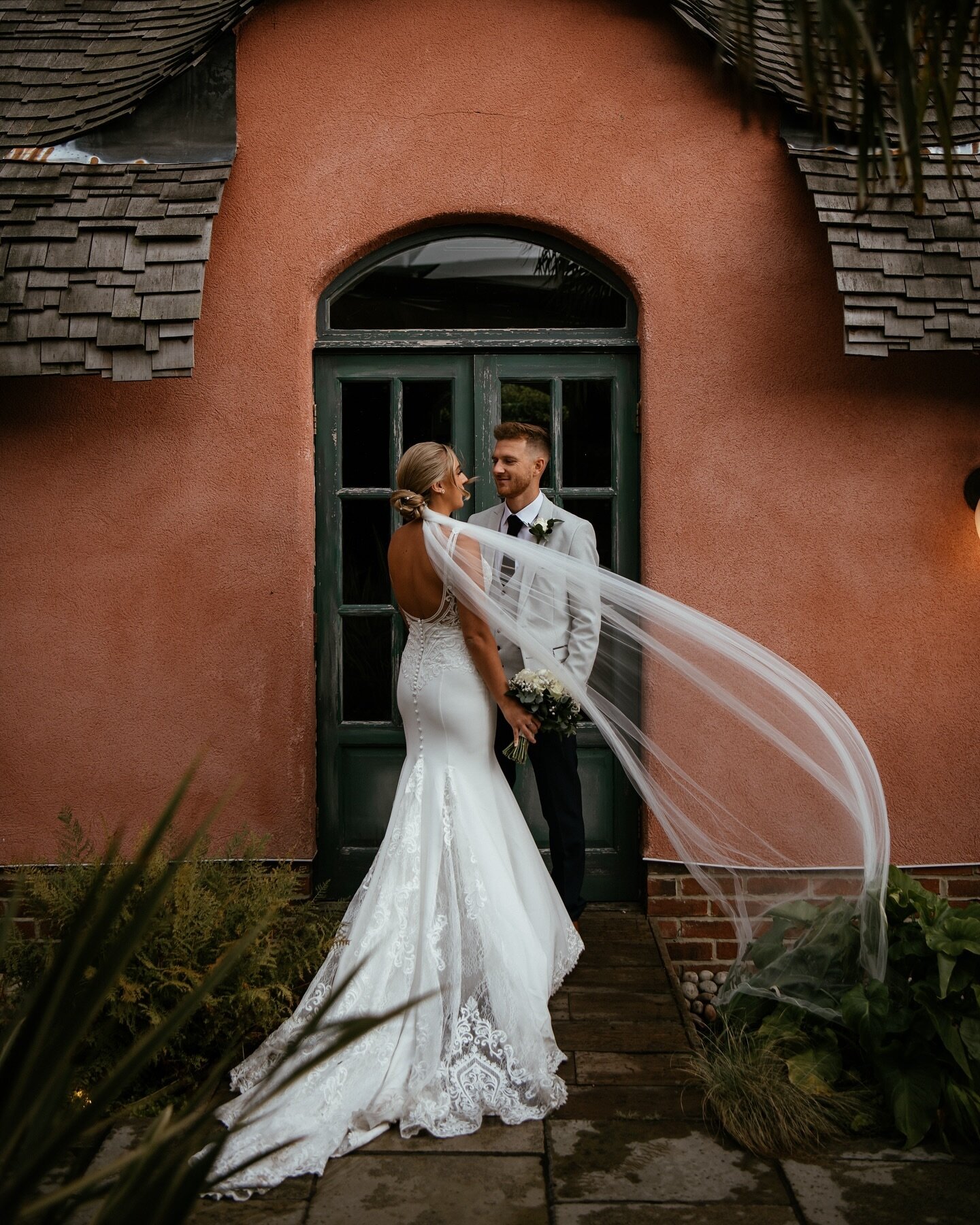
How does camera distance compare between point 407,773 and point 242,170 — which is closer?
point 407,773

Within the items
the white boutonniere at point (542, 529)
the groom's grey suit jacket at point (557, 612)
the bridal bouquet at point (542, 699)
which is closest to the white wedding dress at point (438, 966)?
the bridal bouquet at point (542, 699)

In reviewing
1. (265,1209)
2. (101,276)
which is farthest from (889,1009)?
(101,276)

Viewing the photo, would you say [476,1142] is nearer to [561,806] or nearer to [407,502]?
[561,806]

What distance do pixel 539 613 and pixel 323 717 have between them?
151cm

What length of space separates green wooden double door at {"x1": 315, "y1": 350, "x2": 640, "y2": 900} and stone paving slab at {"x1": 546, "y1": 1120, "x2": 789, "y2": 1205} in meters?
1.85

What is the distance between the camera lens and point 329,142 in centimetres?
488

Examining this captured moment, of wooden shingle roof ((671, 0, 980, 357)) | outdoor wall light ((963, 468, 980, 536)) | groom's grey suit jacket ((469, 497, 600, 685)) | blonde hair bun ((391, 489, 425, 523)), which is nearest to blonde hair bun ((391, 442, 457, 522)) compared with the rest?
blonde hair bun ((391, 489, 425, 523))

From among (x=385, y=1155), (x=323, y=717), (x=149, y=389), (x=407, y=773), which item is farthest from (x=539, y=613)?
(x=149, y=389)

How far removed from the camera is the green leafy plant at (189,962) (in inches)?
141

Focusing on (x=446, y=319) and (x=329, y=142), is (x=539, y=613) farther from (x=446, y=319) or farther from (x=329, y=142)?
(x=329, y=142)

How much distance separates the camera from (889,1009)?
345cm

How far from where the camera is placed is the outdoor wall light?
4.76 metres

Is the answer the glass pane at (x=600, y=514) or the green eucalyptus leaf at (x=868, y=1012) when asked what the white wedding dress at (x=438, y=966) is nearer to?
the green eucalyptus leaf at (x=868, y=1012)

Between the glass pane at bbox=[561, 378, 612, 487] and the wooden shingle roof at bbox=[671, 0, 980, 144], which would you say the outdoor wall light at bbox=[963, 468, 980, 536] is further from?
the glass pane at bbox=[561, 378, 612, 487]
